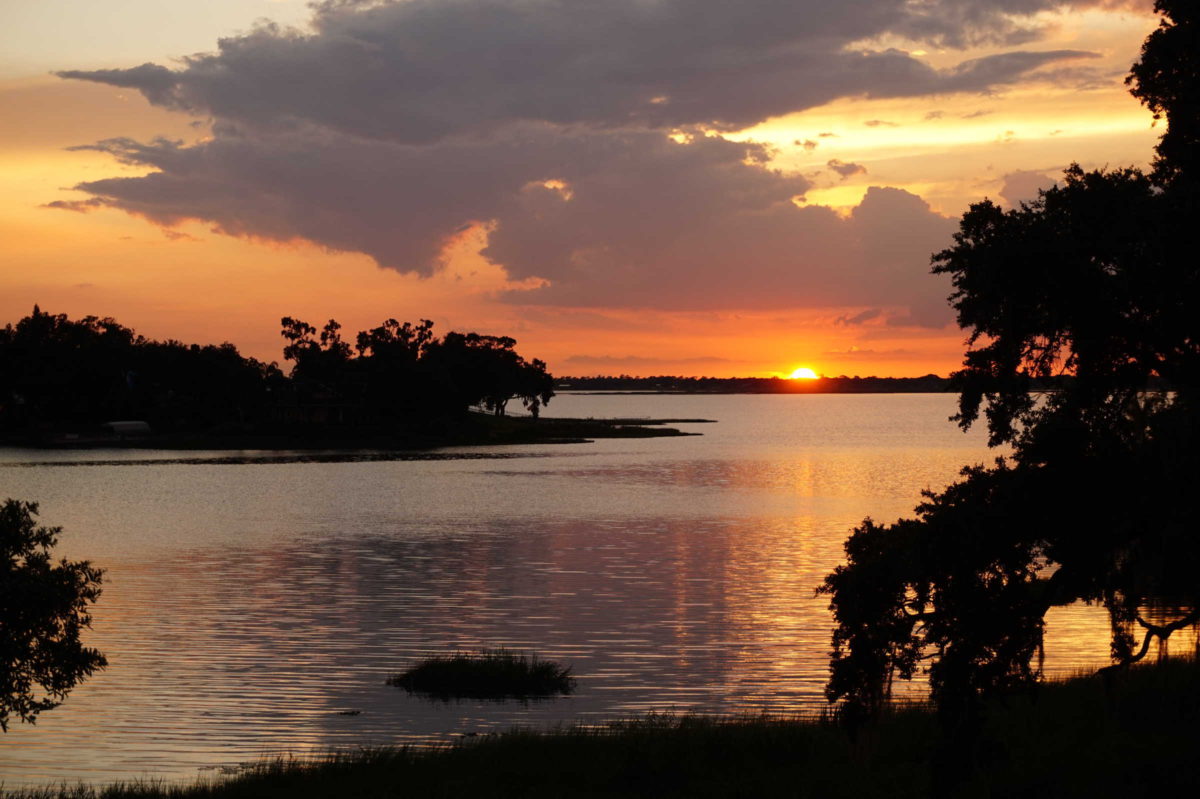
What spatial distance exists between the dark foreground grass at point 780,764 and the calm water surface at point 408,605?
423cm

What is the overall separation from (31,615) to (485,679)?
12.8m

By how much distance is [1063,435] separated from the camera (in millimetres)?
17250

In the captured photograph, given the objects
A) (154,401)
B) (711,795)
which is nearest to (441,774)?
(711,795)

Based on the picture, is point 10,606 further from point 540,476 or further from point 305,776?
point 540,476

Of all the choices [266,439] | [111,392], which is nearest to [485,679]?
[266,439]

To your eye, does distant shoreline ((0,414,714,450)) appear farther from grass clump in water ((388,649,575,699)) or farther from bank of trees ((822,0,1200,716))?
bank of trees ((822,0,1200,716))

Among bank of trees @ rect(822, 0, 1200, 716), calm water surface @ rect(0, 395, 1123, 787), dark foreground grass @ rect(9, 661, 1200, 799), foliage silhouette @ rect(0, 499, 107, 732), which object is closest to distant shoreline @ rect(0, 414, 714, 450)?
calm water surface @ rect(0, 395, 1123, 787)

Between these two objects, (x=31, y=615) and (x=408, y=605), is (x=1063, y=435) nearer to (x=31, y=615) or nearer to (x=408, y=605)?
(x=31, y=615)

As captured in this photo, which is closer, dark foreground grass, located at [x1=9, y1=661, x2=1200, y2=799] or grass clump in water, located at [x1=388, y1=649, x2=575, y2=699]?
dark foreground grass, located at [x1=9, y1=661, x2=1200, y2=799]

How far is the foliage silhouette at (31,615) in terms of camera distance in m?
22.1

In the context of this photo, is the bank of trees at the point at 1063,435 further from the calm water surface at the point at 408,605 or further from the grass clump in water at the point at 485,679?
the grass clump in water at the point at 485,679

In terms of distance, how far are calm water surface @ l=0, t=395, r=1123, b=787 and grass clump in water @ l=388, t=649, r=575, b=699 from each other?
29.3 inches

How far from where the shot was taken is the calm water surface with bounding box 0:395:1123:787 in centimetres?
2897

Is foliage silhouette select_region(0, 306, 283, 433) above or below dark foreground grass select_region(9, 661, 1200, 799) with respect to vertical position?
above
